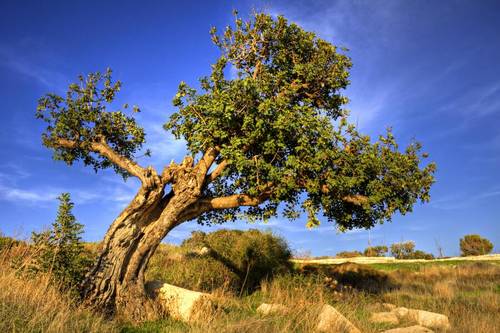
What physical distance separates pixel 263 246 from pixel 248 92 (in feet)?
43.4

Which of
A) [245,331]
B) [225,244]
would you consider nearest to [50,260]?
[245,331]

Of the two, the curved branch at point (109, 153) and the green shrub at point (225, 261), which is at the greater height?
the curved branch at point (109, 153)

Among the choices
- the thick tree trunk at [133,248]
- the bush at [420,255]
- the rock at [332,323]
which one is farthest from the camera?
the bush at [420,255]

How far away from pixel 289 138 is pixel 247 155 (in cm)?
207

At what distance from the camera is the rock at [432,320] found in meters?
13.2

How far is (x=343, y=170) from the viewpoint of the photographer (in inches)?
610

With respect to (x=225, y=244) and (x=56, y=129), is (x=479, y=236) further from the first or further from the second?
(x=56, y=129)

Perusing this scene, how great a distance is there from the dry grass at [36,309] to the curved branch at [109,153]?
550cm

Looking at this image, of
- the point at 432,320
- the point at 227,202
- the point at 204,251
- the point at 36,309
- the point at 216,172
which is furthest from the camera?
the point at 204,251

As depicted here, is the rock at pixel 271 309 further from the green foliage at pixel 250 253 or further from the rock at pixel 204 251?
the rock at pixel 204 251

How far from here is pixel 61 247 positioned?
40.1 ft

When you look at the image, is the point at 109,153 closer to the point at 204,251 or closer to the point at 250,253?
the point at 204,251

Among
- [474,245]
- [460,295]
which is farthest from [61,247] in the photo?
[474,245]

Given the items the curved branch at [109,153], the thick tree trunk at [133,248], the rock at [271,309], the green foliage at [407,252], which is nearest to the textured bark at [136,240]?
the thick tree trunk at [133,248]
